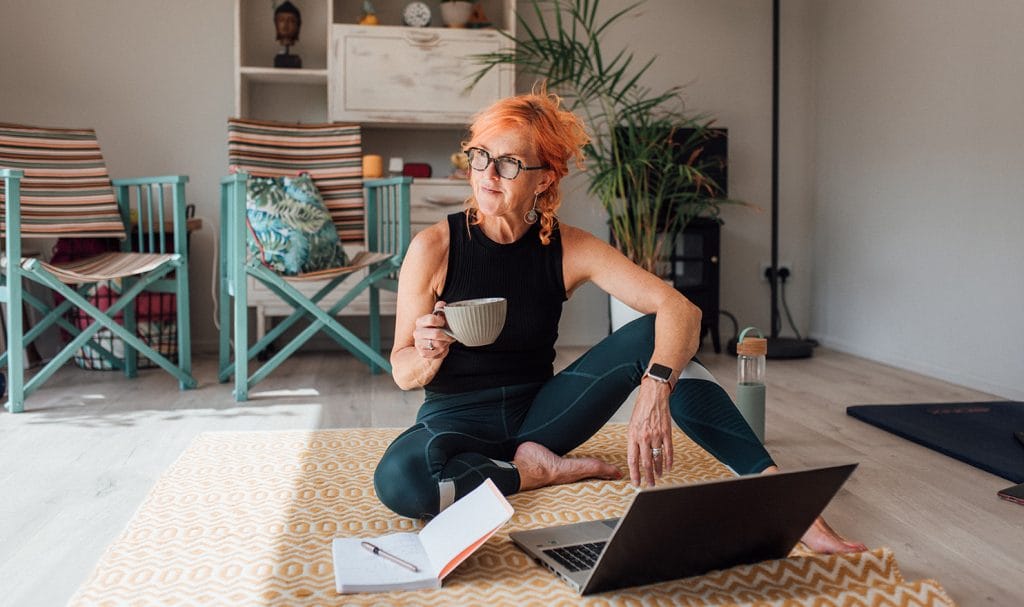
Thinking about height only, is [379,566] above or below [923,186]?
below

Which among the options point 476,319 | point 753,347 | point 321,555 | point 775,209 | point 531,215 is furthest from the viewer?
point 775,209

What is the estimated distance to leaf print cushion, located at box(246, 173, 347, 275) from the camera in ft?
10.4

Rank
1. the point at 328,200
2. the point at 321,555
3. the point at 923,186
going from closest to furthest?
the point at 321,555, the point at 328,200, the point at 923,186

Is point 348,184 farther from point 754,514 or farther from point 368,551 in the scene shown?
point 754,514

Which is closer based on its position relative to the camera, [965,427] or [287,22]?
[965,427]

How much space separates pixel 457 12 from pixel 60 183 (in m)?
1.84

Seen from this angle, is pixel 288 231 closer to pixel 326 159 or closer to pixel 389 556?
pixel 326 159

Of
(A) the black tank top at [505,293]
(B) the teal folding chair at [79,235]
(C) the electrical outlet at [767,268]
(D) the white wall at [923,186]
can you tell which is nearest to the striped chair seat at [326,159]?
(B) the teal folding chair at [79,235]

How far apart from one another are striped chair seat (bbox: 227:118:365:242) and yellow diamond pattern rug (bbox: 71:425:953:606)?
1.48 meters

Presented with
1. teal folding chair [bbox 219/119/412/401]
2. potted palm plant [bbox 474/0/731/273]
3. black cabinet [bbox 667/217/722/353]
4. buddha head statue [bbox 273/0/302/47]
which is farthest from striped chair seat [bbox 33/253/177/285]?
black cabinet [bbox 667/217/722/353]

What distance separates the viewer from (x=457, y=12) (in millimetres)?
4191

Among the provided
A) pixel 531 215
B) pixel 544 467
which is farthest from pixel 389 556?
pixel 531 215

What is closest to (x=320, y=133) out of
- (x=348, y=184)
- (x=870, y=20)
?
(x=348, y=184)

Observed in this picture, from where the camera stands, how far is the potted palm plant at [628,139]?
380 cm
